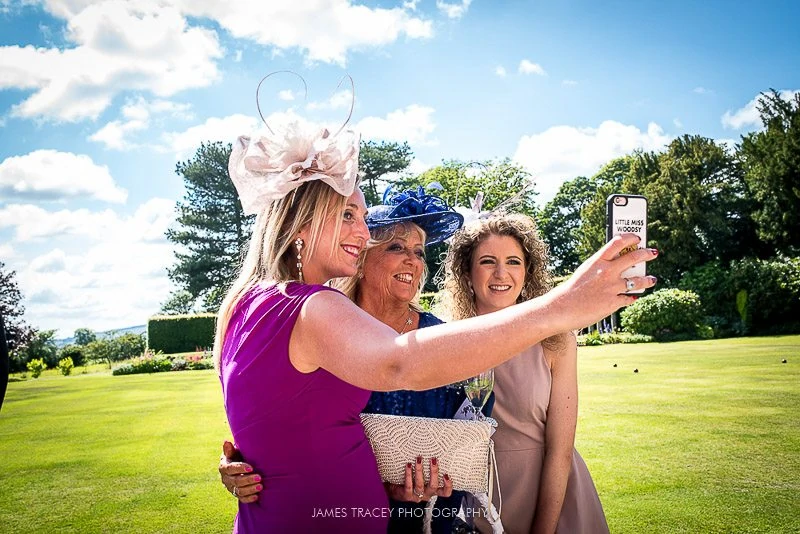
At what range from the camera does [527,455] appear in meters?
3.35

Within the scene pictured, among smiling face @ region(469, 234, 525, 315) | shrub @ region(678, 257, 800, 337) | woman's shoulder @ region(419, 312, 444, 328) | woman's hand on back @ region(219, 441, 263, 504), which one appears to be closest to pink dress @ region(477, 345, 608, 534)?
smiling face @ region(469, 234, 525, 315)

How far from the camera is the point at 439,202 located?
407 cm

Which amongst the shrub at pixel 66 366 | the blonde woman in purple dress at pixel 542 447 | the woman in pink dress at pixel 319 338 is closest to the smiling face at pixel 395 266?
the blonde woman in purple dress at pixel 542 447

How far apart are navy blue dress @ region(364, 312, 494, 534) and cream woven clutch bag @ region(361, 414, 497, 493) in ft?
1.71

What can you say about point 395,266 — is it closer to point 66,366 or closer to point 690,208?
point 66,366

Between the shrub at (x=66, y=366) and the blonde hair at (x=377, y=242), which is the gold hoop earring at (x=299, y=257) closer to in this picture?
the blonde hair at (x=377, y=242)

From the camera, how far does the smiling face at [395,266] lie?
3.95 m

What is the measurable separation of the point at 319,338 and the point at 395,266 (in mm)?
2422

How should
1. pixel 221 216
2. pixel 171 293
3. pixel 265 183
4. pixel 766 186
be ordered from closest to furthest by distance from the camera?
1. pixel 265 183
2. pixel 766 186
3. pixel 221 216
4. pixel 171 293

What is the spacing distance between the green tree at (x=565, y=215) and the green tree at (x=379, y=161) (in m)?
14.2

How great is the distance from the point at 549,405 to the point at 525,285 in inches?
35.9

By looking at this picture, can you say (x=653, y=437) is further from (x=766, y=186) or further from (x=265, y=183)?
(x=766, y=186)

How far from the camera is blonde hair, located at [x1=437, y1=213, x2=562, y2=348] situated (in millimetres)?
3945

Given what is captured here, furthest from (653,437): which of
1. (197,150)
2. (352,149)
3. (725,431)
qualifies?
(197,150)
